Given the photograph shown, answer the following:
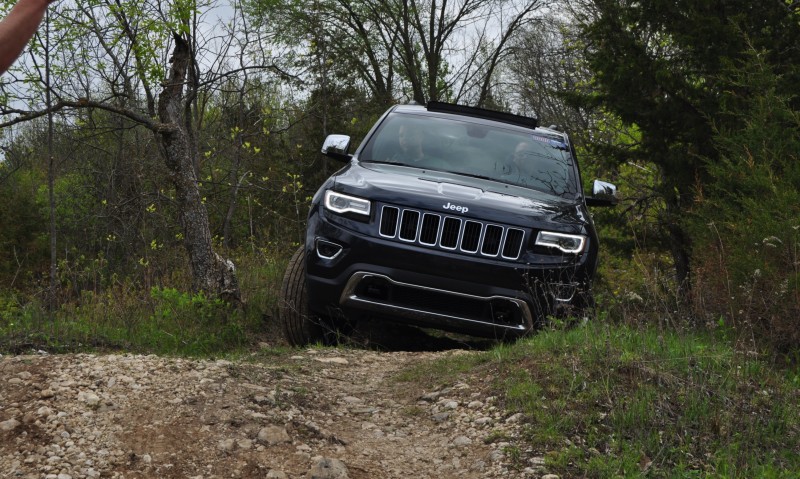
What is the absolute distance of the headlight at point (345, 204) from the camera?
250 inches

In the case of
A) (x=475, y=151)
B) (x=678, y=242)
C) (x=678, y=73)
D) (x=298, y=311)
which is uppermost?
(x=678, y=73)

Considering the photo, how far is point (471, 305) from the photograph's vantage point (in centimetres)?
629

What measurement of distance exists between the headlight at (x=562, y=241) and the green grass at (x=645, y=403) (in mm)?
845

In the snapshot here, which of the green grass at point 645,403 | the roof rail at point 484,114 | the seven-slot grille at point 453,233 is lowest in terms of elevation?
the green grass at point 645,403

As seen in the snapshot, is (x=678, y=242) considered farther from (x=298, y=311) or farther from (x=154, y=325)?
(x=154, y=325)

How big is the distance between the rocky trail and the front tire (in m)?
1.31

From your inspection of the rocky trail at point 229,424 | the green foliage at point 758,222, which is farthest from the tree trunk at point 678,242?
the rocky trail at point 229,424

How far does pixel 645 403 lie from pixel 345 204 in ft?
9.07

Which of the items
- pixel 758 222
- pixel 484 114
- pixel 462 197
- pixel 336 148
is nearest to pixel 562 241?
pixel 462 197

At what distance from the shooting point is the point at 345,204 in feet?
21.0

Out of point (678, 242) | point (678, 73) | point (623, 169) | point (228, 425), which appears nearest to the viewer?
point (228, 425)

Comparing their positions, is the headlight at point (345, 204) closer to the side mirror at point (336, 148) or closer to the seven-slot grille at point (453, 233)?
the seven-slot grille at point (453, 233)

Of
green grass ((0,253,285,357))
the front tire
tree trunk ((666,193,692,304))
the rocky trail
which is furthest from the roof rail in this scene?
the rocky trail

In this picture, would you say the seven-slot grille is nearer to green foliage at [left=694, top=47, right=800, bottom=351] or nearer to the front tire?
the front tire
